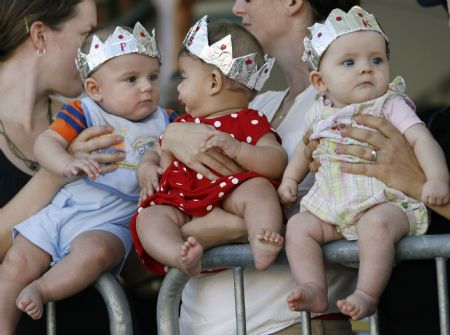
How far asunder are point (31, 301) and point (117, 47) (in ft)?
3.21

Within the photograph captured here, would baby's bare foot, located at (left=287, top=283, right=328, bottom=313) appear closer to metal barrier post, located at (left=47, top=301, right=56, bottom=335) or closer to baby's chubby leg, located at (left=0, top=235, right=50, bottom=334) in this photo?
metal barrier post, located at (left=47, top=301, right=56, bottom=335)

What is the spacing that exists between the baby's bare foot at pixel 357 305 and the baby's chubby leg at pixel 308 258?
0.12 metres

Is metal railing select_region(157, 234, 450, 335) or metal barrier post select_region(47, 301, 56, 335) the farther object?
metal barrier post select_region(47, 301, 56, 335)

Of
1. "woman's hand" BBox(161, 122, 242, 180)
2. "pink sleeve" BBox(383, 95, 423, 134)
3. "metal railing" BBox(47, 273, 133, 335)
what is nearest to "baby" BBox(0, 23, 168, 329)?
"metal railing" BBox(47, 273, 133, 335)

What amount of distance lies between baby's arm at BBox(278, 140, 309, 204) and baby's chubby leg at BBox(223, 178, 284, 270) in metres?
0.03

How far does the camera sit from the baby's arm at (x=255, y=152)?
12.1 ft

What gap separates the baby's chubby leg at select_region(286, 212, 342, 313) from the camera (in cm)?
332

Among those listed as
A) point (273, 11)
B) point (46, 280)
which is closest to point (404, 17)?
point (273, 11)

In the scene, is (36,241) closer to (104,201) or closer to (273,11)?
(104,201)

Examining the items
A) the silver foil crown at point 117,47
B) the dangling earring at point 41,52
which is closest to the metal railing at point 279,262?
the silver foil crown at point 117,47

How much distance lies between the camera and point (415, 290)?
354cm

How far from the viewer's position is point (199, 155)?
3.77 meters

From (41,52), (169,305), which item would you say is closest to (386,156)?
(169,305)

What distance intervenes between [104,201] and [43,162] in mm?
262
